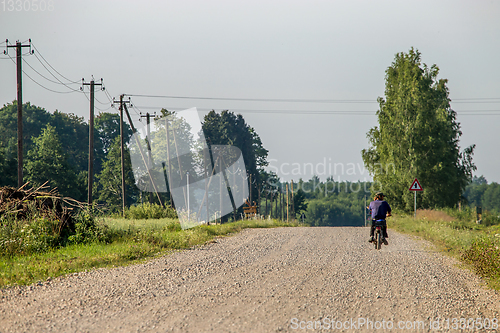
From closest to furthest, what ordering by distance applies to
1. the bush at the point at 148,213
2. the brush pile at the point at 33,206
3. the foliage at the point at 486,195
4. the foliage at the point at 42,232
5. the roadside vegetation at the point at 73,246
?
1. the roadside vegetation at the point at 73,246
2. the foliage at the point at 42,232
3. the brush pile at the point at 33,206
4. the bush at the point at 148,213
5. the foliage at the point at 486,195

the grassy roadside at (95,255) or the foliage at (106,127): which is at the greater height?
the foliage at (106,127)

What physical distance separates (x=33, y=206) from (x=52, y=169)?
115ft

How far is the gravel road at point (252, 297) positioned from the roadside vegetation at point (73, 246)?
868 millimetres

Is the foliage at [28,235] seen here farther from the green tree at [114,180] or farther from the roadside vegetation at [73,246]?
the green tree at [114,180]

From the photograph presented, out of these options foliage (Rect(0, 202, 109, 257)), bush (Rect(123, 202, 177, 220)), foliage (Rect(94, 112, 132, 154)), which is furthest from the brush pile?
foliage (Rect(94, 112, 132, 154))

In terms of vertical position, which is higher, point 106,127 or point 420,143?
point 106,127

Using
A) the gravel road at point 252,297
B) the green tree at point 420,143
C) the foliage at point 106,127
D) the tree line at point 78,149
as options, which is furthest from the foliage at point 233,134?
the gravel road at point 252,297

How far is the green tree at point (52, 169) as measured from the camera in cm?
4622

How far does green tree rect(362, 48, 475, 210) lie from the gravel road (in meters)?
25.7

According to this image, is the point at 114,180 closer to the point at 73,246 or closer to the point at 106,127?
the point at 106,127

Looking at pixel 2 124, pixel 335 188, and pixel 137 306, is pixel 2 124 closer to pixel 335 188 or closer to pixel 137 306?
pixel 137 306

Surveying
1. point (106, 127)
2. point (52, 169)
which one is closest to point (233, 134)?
point (106, 127)

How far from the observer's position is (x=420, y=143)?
36562 mm

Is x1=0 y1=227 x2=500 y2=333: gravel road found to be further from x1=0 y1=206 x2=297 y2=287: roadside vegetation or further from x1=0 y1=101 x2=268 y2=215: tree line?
x1=0 y1=101 x2=268 y2=215: tree line
